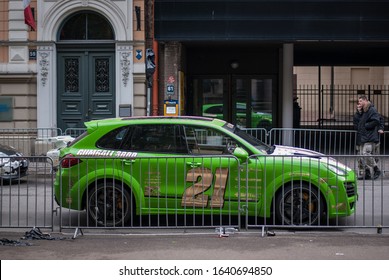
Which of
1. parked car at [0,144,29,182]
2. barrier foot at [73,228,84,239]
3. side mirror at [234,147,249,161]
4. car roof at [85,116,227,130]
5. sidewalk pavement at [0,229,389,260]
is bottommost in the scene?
sidewalk pavement at [0,229,389,260]

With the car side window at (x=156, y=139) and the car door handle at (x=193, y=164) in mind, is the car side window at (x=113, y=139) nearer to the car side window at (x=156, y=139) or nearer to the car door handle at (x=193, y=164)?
the car side window at (x=156, y=139)

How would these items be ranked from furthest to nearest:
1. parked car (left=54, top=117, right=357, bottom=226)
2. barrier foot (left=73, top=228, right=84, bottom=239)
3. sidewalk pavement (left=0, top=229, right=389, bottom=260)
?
parked car (left=54, top=117, right=357, bottom=226)
barrier foot (left=73, top=228, right=84, bottom=239)
sidewalk pavement (left=0, top=229, right=389, bottom=260)

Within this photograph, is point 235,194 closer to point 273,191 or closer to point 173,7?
point 273,191

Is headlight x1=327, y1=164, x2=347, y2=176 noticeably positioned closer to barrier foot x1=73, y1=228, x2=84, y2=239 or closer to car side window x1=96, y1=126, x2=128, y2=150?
car side window x1=96, y1=126, x2=128, y2=150

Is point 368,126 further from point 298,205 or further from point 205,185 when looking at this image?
point 205,185

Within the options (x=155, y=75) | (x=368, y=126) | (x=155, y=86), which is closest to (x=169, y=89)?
(x=155, y=86)

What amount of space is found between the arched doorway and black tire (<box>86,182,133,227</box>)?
9.73 m

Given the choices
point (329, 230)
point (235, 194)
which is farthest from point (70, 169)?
point (329, 230)

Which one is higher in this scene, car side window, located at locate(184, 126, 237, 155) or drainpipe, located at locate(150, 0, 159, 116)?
drainpipe, located at locate(150, 0, 159, 116)

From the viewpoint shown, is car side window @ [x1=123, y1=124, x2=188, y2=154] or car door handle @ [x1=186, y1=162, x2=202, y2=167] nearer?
car door handle @ [x1=186, y1=162, x2=202, y2=167]

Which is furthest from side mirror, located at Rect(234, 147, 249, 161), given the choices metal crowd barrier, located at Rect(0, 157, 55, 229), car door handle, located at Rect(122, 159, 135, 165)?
metal crowd barrier, located at Rect(0, 157, 55, 229)

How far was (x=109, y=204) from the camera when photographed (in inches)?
380

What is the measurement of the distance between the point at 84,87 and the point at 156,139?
987 centimetres

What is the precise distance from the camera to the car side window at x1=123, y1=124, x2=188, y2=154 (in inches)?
389
